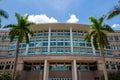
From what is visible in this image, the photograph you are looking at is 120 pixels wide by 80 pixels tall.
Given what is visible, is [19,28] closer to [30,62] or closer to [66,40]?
[30,62]

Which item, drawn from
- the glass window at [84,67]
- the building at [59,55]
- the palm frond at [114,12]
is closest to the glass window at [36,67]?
the building at [59,55]

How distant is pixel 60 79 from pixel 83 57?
28.9 feet

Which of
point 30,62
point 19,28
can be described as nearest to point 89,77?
point 30,62

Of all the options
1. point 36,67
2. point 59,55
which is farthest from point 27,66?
point 59,55

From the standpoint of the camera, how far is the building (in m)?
44.9

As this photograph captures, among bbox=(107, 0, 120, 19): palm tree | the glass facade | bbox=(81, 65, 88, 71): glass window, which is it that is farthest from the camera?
the glass facade

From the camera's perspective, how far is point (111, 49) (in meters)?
52.7

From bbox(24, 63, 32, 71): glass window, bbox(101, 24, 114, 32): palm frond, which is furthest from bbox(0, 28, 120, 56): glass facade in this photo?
bbox(101, 24, 114, 32): palm frond

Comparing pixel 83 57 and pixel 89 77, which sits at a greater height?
pixel 83 57

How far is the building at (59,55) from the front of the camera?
4494cm

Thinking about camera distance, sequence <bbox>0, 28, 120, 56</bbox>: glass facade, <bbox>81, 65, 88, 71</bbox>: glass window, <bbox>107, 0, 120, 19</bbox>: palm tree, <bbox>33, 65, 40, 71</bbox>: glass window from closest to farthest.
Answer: <bbox>107, 0, 120, 19</bbox>: palm tree → <bbox>33, 65, 40, 71</bbox>: glass window → <bbox>81, 65, 88, 71</bbox>: glass window → <bbox>0, 28, 120, 56</bbox>: glass facade

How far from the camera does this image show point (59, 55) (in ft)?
148

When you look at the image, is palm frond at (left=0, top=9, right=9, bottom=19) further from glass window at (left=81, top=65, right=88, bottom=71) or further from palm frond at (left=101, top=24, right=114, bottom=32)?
glass window at (left=81, top=65, right=88, bottom=71)

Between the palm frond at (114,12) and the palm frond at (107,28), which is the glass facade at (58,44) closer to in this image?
the palm frond at (107,28)
